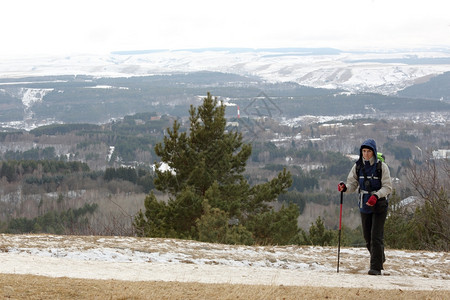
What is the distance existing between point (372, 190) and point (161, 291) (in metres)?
4.32

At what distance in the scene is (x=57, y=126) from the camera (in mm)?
162625

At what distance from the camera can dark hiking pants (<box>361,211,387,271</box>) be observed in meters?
10.2

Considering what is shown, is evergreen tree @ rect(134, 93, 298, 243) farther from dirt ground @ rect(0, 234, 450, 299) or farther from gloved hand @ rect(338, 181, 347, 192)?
gloved hand @ rect(338, 181, 347, 192)

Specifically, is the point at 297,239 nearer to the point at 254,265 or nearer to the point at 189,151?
the point at 189,151

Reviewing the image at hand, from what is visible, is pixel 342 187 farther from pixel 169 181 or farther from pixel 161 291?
pixel 169 181

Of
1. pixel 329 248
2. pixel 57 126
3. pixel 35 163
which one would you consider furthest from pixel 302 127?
pixel 329 248

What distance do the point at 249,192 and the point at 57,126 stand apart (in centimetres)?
14652

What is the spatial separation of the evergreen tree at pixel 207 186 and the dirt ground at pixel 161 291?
42.3 ft

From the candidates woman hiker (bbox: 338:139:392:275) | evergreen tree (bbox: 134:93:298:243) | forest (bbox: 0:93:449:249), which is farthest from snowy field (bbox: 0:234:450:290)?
evergreen tree (bbox: 134:93:298:243)

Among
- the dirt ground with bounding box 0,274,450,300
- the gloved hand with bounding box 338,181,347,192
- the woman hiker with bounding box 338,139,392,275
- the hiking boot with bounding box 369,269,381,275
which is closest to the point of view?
the dirt ground with bounding box 0,274,450,300

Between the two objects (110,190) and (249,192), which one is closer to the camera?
(249,192)

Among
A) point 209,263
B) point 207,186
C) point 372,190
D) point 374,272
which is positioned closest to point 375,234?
point 374,272

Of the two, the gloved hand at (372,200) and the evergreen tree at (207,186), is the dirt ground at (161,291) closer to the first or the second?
the gloved hand at (372,200)

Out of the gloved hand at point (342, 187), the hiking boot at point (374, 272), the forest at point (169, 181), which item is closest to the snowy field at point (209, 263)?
the hiking boot at point (374, 272)
